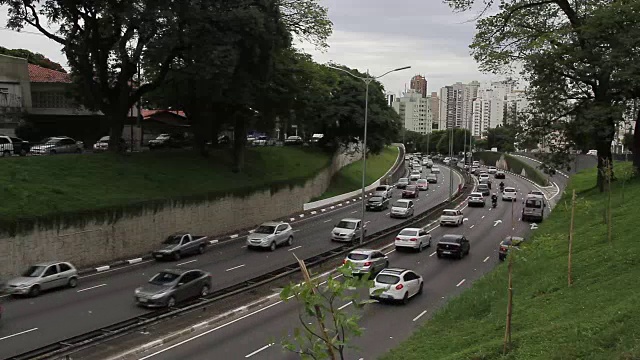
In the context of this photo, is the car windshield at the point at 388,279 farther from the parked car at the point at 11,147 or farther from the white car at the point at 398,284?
the parked car at the point at 11,147

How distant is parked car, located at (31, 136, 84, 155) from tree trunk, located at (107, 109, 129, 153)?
440cm

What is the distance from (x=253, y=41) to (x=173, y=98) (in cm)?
1219

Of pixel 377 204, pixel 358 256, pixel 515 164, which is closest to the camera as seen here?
pixel 358 256

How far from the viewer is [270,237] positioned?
1284 inches

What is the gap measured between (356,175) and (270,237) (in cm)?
4099

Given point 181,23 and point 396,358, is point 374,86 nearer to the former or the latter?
point 181,23

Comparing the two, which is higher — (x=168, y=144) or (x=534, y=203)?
(x=168, y=144)

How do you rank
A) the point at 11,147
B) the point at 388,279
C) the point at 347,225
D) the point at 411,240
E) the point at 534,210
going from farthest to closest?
the point at 534,210 → the point at 347,225 → the point at 11,147 → the point at 411,240 → the point at 388,279

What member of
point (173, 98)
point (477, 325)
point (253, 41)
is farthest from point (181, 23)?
point (477, 325)

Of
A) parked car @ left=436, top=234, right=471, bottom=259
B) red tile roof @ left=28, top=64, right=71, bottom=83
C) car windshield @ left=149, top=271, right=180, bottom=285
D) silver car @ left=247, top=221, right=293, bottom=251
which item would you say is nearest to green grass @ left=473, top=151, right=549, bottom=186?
parked car @ left=436, top=234, right=471, bottom=259

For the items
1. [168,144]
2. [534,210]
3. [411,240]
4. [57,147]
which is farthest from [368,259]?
[168,144]

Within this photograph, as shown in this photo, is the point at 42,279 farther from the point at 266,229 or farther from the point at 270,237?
the point at 266,229

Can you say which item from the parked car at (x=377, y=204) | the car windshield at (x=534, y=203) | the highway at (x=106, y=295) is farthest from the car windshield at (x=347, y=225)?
the car windshield at (x=534, y=203)

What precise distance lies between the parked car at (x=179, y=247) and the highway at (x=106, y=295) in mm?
405
